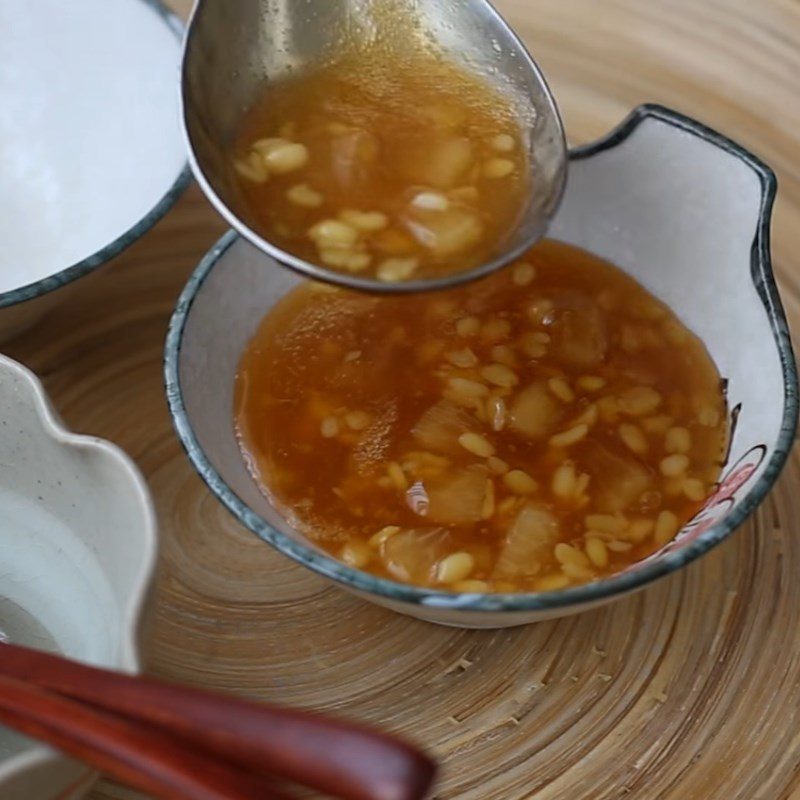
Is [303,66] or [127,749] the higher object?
[303,66]

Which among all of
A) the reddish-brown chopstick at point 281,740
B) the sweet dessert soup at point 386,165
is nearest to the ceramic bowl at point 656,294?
the sweet dessert soup at point 386,165

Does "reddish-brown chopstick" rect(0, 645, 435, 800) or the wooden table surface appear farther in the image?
the wooden table surface

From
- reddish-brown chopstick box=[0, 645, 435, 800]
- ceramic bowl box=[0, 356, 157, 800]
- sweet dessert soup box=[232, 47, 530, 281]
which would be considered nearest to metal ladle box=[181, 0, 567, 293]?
sweet dessert soup box=[232, 47, 530, 281]

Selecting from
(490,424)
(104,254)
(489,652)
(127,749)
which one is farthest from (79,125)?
(127,749)

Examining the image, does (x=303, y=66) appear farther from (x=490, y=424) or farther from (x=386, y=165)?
(x=490, y=424)

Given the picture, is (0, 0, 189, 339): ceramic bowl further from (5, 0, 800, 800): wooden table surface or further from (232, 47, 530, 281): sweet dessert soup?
(232, 47, 530, 281): sweet dessert soup

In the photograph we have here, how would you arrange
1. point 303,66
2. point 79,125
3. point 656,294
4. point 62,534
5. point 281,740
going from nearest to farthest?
point 281,740 < point 62,534 < point 303,66 < point 656,294 < point 79,125

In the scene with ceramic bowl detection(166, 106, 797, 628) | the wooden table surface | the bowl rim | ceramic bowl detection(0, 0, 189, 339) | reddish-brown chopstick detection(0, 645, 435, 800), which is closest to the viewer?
reddish-brown chopstick detection(0, 645, 435, 800)

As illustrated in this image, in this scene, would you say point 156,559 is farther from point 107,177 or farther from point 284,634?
point 107,177
